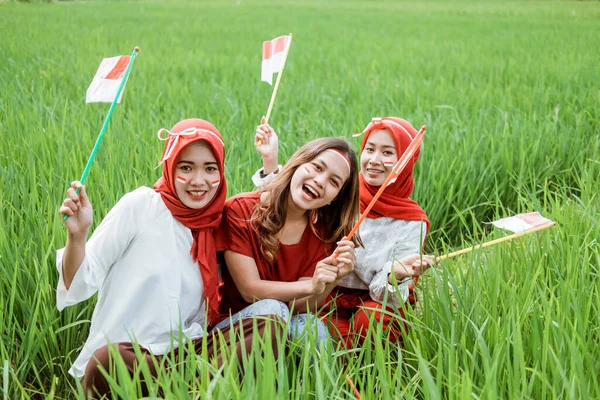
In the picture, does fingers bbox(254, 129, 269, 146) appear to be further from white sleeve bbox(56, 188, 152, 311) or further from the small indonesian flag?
the small indonesian flag

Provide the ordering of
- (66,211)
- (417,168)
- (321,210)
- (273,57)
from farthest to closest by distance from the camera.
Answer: (417,168) < (273,57) < (321,210) < (66,211)

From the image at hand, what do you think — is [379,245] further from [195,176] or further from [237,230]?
[195,176]

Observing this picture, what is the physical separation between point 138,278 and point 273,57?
40.6 inches

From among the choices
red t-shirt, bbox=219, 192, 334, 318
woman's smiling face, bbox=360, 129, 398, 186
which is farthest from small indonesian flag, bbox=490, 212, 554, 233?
red t-shirt, bbox=219, 192, 334, 318

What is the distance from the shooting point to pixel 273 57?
2494mm

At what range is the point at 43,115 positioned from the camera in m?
3.84

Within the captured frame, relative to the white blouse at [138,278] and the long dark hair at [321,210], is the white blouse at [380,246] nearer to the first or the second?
the long dark hair at [321,210]

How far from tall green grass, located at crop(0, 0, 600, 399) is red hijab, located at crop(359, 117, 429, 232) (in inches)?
9.0

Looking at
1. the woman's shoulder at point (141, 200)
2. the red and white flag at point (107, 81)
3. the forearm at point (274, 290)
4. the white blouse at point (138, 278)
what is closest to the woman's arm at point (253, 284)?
the forearm at point (274, 290)

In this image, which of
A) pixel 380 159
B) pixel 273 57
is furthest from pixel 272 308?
pixel 273 57

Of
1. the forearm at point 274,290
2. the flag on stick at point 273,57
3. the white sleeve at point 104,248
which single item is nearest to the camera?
the white sleeve at point 104,248

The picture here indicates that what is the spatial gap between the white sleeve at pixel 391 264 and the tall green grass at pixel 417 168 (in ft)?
0.21

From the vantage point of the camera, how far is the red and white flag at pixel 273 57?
2420mm

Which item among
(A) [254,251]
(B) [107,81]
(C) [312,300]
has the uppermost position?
(B) [107,81]
